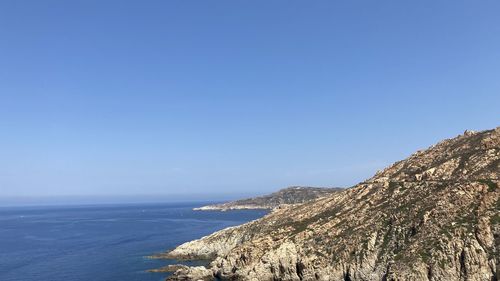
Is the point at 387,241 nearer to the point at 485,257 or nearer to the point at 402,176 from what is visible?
the point at 485,257

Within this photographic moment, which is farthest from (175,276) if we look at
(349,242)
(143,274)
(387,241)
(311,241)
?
(387,241)

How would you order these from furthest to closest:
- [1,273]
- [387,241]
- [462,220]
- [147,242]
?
[147,242], [1,273], [387,241], [462,220]

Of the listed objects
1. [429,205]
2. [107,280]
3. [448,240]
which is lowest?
[107,280]

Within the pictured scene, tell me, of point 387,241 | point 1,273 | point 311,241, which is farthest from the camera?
point 1,273

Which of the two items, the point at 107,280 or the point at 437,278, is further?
the point at 107,280

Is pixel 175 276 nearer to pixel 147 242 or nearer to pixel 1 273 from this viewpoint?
pixel 1 273

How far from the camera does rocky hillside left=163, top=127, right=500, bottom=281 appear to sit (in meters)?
88.9

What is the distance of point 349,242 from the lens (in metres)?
104

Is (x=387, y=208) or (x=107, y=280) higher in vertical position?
(x=387, y=208)

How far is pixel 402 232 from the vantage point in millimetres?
100812

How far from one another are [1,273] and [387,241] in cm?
10971

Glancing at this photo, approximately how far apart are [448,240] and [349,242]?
22.5 metres

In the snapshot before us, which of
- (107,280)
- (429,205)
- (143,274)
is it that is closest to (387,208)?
(429,205)

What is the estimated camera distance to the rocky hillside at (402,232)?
88.9 metres
